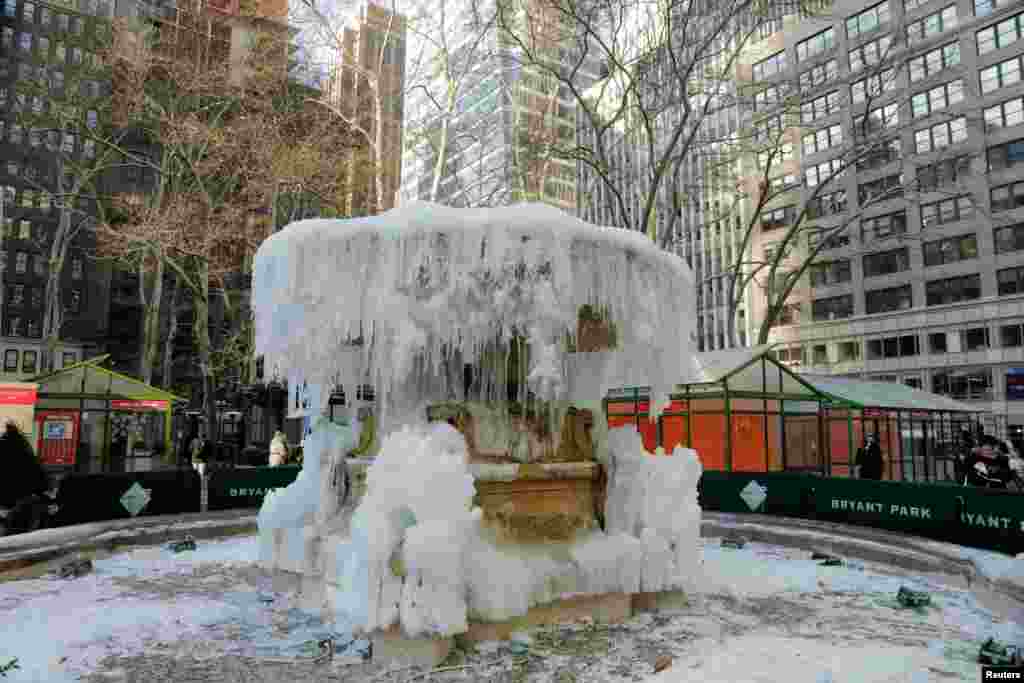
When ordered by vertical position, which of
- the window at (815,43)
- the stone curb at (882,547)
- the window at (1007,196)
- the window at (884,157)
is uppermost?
the window at (815,43)

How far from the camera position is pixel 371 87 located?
72.1 feet

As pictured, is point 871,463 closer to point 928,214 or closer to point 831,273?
point 928,214

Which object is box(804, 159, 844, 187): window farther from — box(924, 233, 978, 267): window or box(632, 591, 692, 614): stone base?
box(632, 591, 692, 614): stone base

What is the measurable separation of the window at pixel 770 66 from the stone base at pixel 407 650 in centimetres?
5526

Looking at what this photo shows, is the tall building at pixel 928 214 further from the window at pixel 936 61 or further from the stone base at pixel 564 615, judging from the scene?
the stone base at pixel 564 615

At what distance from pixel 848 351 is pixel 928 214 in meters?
10.2

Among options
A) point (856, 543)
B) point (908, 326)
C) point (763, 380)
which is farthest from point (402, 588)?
point (908, 326)

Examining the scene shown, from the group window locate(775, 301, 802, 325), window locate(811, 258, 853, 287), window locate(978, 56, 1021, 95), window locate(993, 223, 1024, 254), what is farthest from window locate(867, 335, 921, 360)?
window locate(978, 56, 1021, 95)

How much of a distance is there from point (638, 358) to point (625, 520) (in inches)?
72.0

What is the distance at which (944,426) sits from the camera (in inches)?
1122

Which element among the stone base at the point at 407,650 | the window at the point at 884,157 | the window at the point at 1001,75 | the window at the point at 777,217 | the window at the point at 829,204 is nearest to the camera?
the stone base at the point at 407,650

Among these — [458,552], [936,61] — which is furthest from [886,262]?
[458,552]

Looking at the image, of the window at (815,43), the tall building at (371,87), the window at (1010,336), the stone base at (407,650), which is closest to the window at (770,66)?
the window at (815,43)

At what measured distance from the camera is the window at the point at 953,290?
1650 inches
